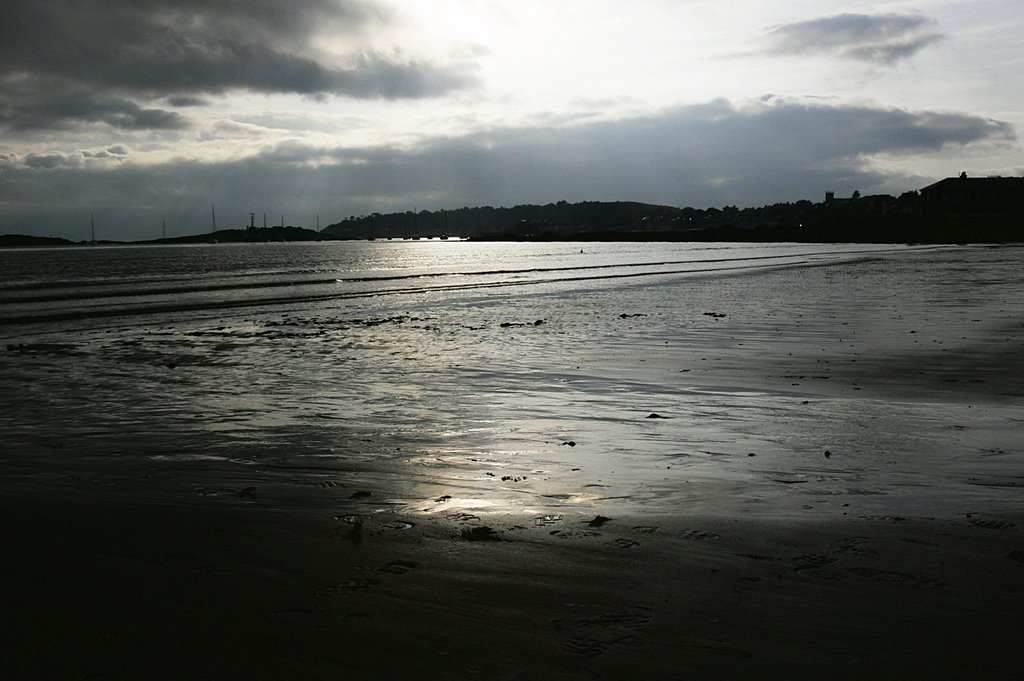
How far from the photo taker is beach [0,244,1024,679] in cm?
446

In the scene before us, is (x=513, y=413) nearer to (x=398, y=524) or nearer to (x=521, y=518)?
(x=521, y=518)

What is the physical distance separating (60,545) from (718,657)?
198 inches

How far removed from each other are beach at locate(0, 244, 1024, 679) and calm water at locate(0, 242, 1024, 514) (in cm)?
7

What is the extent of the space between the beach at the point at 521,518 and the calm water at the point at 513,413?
7 cm

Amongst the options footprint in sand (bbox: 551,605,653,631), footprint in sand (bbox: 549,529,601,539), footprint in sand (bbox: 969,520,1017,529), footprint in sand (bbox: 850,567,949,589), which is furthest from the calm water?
footprint in sand (bbox: 551,605,653,631)

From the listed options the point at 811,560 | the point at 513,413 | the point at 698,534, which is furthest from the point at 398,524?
the point at 513,413

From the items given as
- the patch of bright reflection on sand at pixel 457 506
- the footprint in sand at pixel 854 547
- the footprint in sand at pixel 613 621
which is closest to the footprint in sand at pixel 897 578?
the footprint in sand at pixel 854 547

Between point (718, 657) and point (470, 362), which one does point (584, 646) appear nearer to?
point (718, 657)

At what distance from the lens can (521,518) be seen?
22.2 feet

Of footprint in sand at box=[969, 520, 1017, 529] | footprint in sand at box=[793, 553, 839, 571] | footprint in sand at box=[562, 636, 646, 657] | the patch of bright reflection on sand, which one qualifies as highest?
footprint in sand at box=[969, 520, 1017, 529]

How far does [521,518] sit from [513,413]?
200 inches

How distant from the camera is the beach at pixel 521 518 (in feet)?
14.6

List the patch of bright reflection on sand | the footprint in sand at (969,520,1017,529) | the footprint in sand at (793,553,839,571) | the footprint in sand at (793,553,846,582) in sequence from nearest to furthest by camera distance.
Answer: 1. the footprint in sand at (793,553,846,582)
2. the footprint in sand at (793,553,839,571)
3. the footprint in sand at (969,520,1017,529)
4. the patch of bright reflection on sand

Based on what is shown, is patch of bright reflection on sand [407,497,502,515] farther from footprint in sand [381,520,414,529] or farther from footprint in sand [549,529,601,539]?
footprint in sand [549,529,601,539]
